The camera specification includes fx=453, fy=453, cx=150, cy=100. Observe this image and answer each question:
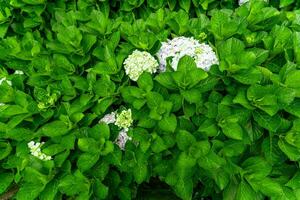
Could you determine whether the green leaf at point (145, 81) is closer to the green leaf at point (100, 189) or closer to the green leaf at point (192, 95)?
the green leaf at point (192, 95)

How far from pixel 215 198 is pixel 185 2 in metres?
1.41

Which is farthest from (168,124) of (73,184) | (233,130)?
(73,184)

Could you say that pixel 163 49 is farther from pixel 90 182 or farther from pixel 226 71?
pixel 90 182

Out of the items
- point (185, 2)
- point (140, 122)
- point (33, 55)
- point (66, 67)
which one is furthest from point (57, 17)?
point (140, 122)

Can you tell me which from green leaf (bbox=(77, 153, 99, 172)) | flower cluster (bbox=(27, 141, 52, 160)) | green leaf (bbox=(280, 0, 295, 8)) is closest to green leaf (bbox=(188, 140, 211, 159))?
green leaf (bbox=(77, 153, 99, 172))

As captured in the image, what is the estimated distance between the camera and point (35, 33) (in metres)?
3.18

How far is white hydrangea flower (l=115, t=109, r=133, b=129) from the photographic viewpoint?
233 centimetres

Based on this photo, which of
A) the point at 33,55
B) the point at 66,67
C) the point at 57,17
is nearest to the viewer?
the point at 66,67

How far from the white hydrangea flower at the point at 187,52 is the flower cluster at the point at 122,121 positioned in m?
0.32

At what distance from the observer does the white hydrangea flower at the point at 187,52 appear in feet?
7.55

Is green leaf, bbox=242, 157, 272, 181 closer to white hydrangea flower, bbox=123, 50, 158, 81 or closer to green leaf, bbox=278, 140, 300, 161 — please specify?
green leaf, bbox=278, 140, 300, 161

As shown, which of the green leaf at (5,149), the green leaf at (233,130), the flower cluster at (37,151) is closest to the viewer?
the green leaf at (233,130)

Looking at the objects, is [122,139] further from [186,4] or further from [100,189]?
[186,4]

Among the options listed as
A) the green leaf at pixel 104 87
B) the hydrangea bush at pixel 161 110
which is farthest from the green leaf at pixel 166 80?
the green leaf at pixel 104 87
